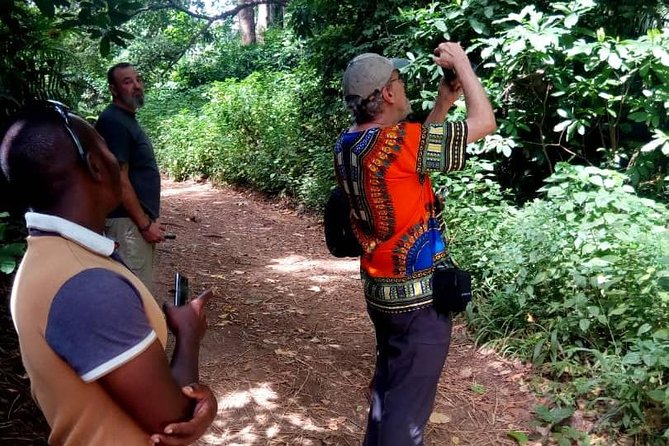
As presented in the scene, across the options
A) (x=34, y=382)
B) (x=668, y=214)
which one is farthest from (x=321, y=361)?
(x=34, y=382)

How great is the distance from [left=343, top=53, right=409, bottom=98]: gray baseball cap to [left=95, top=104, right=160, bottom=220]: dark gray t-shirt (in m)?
1.59

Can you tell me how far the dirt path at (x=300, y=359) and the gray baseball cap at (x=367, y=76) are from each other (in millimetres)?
2072

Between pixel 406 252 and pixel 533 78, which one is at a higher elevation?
pixel 533 78

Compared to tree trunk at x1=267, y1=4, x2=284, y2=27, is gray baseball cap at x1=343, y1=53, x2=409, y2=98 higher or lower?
lower

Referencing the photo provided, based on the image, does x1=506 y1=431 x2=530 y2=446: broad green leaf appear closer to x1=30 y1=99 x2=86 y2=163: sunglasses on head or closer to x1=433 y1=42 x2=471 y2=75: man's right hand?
x1=433 y1=42 x2=471 y2=75: man's right hand

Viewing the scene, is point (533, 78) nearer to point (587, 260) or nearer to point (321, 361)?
point (587, 260)

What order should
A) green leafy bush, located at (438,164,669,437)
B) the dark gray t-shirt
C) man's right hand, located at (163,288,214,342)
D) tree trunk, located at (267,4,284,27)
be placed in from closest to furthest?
man's right hand, located at (163,288,214,342)
green leafy bush, located at (438,164,669,437)
the dark gray t-shirt
tree trunk, located at (267,4,284,27)

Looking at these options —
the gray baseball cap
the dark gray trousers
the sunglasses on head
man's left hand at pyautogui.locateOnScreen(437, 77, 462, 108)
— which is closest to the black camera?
man's left hand at pyautogui.locateOnScreen(437, 77, 462, 108)

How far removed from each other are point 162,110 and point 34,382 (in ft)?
48.5

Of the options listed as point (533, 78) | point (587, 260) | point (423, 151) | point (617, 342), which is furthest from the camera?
point (533, 78)

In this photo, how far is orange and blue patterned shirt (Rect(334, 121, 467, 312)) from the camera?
219 cm

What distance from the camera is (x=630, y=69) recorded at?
14.5 ft

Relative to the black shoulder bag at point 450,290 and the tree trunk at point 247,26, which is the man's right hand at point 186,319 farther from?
the tree trunk at point 247,26

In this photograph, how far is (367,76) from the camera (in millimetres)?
2307
